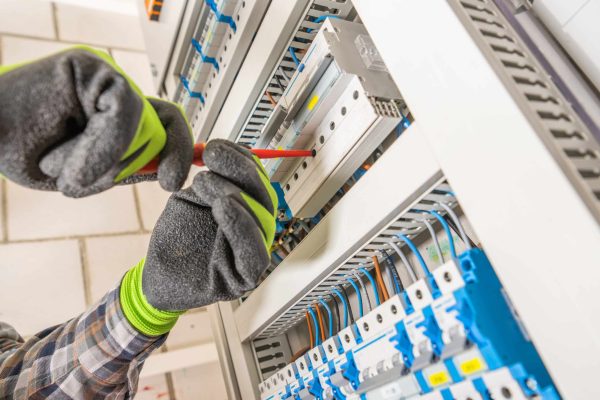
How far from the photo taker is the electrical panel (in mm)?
528

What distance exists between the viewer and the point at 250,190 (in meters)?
0.76

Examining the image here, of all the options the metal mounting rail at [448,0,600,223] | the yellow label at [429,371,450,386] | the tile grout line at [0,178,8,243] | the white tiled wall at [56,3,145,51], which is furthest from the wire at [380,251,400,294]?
the white tiled wall at [56,3,145,51]

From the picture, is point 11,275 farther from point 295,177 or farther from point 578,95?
point 578,95

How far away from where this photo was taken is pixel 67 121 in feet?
1.86

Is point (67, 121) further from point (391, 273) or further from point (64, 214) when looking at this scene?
point (64, 214)

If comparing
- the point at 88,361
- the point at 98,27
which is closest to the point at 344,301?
the point at 88,361

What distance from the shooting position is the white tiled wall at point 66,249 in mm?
1733

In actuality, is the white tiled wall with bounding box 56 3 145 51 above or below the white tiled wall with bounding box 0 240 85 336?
above

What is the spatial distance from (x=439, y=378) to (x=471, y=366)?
0.25ft

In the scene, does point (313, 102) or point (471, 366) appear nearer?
point (471, 366)

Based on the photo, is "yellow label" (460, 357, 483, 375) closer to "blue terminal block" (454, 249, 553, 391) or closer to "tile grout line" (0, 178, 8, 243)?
"blue terminal block" (454, 249, 553, 391)

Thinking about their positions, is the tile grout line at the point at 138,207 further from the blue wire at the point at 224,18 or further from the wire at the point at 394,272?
the wire at the point at 394,272

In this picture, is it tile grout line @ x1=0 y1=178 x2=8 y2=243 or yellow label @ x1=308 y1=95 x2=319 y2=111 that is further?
tile grout line @ x1=0 y1=178 x2=8 y2=243

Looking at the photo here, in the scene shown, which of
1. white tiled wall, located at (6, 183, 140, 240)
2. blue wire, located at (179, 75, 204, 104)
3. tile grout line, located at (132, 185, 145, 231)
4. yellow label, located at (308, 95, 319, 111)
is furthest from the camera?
tile grout line, located at (132, 185, 145, 231)
